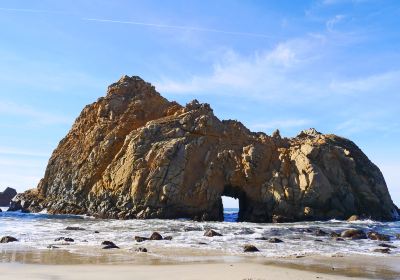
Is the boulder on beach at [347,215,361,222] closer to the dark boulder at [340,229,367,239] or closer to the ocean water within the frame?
the ocean water

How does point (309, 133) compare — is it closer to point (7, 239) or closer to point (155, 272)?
point (7, 239)

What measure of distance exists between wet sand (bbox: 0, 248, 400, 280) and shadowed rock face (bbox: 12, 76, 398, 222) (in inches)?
1018

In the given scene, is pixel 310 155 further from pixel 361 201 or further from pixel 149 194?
pixel 149 194

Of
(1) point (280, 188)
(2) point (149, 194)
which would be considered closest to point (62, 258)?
(2) point (149, 194)

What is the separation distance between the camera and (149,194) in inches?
1793

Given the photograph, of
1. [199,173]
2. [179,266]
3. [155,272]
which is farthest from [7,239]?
[199,173]

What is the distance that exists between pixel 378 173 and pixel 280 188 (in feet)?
50.4

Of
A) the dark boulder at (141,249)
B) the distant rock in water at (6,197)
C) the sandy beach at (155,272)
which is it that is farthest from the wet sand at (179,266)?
the distant rock in water at (6,197)

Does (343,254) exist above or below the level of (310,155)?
below

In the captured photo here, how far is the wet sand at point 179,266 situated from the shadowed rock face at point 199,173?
25.9 m

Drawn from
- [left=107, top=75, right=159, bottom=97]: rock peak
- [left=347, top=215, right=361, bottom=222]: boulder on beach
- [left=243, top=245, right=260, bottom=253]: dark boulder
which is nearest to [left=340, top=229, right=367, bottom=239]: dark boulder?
[left=243, top=245, right=260, bottom=253]: dark boulder

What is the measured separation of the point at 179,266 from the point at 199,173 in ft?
107

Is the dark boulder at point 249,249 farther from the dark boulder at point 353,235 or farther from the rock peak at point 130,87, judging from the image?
the rock peak at point 130,87

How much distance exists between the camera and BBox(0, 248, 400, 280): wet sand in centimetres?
1310
